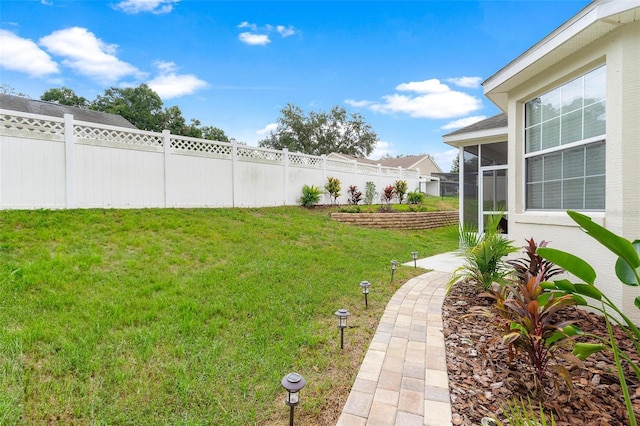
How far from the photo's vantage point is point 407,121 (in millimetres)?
28750

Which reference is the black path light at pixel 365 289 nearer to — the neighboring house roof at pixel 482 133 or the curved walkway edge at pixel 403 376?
the curved walkway edge at pixel 403 376

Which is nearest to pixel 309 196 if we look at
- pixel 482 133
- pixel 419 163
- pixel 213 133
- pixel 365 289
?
pixel 482 133

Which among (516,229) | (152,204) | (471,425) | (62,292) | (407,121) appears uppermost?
(407,121)

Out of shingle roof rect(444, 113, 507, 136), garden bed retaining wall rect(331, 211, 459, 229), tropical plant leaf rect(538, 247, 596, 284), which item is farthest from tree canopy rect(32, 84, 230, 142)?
tropical plant leaf rect(538, 247, 596, 284)

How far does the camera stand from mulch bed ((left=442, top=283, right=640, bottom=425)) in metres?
2.10

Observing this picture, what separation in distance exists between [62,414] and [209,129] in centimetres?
3338

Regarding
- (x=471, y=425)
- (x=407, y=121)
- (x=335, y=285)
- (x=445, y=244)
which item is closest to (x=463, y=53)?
(x=445, y=244)

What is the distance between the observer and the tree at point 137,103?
28953 millimetres

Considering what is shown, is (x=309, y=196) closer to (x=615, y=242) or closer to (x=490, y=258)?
(x=490, y=258)

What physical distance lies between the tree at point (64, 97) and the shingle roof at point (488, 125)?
34.5 metres

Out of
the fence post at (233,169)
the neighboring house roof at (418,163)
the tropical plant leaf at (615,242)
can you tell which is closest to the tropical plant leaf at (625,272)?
the tropical plant leaf at (615,242)

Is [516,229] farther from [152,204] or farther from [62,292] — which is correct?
[152,204]

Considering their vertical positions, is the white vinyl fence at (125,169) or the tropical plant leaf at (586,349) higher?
the white vinyl fence at (125,169)

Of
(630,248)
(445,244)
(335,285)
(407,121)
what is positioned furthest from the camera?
(407,121)
